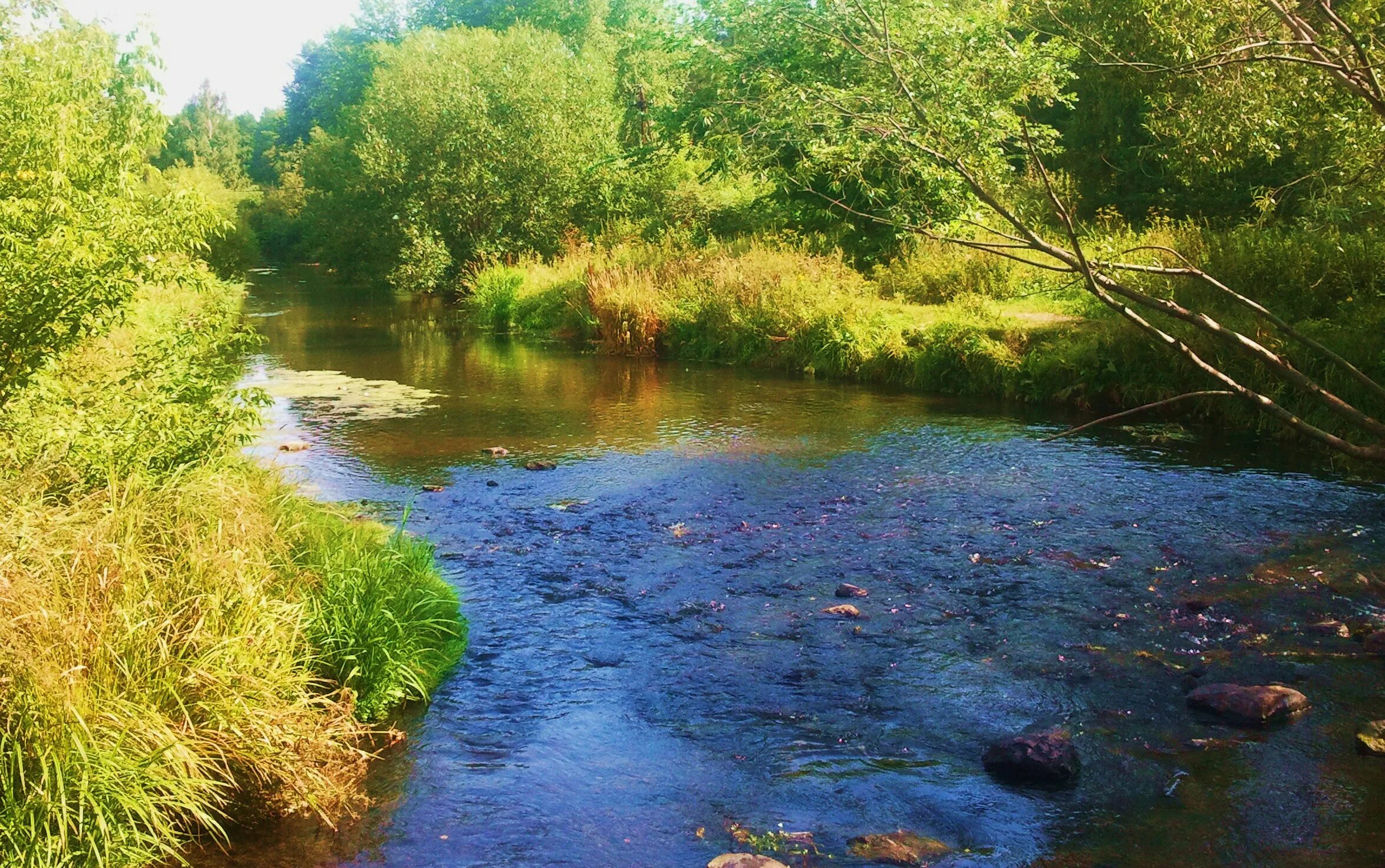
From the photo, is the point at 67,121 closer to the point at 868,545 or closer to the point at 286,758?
the point at 286,758

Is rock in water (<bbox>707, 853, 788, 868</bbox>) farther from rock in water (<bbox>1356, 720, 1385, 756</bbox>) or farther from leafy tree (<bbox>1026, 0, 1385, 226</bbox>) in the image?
leafy tree (<bbox>1026, 0, 1385, 226</bbox>)

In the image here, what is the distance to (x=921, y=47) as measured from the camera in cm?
1002

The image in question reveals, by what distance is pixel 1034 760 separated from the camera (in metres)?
5.71

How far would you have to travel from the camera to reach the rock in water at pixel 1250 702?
6234mm

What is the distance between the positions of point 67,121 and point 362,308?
29075 millimetres

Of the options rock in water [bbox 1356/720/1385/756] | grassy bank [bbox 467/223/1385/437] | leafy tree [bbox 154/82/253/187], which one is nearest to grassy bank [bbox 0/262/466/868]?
rock in water [bbox 1356/720/1385/756]

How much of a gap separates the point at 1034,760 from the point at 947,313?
13835 millimetres

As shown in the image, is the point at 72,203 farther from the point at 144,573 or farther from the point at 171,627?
the point at 171,627

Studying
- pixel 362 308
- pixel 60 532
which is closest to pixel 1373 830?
pixel 60 532

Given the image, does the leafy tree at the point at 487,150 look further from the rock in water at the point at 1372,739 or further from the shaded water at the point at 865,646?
the rock in water at the point at 1372,739

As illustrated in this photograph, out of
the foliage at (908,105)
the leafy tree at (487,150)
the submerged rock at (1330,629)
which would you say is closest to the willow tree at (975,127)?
the foliage at (908,105)

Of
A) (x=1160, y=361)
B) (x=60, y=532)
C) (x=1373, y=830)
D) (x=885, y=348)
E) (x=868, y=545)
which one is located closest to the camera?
(x=1373, y=830)

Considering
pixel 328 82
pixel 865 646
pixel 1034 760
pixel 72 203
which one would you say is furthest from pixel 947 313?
pixel 328 82

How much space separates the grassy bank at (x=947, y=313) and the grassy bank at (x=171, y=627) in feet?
17.9
